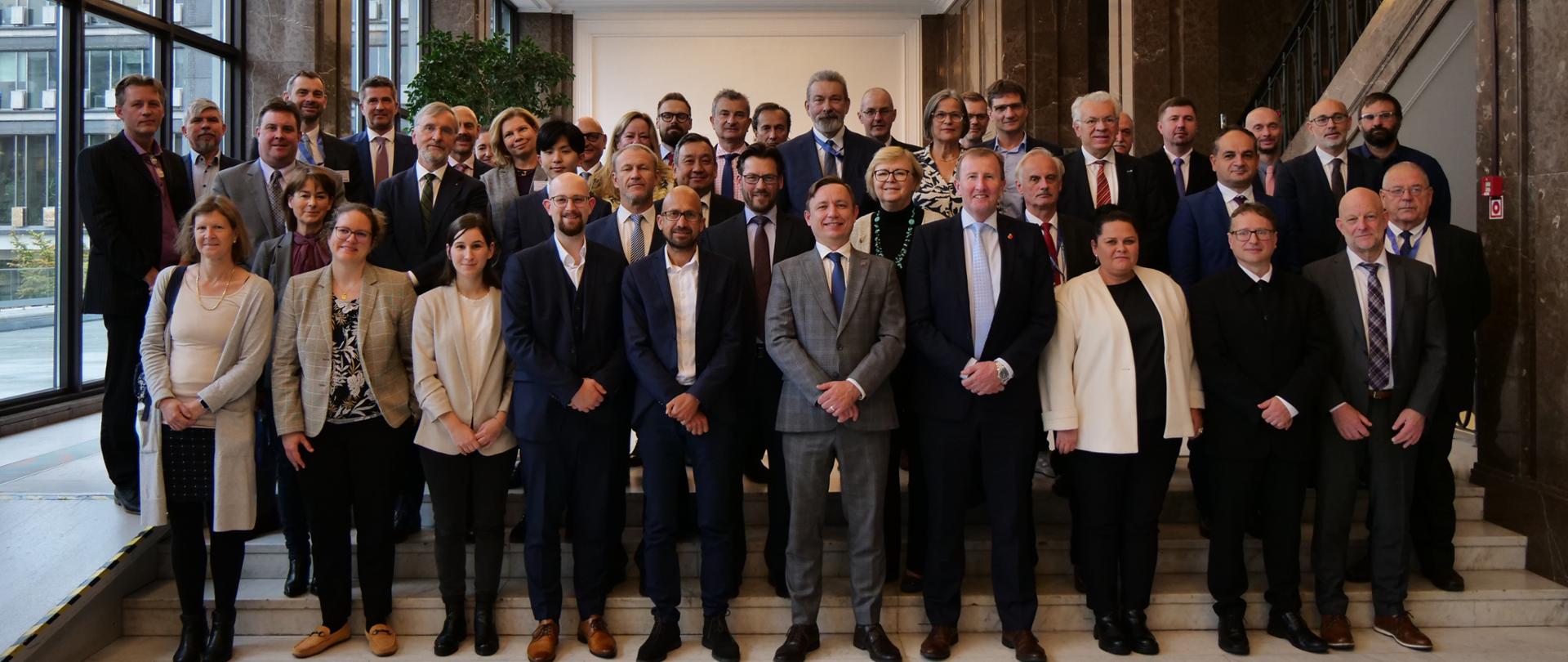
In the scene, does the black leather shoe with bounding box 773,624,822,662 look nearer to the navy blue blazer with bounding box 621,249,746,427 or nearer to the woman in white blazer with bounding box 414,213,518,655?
the navy blue blazer with bounding box 621,249,746,427

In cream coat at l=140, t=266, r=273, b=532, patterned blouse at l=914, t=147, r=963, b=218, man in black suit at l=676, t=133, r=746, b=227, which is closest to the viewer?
cream coat at l=140, t=266, r=273, b=532

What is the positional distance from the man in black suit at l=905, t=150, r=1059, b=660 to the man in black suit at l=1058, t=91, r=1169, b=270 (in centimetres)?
89

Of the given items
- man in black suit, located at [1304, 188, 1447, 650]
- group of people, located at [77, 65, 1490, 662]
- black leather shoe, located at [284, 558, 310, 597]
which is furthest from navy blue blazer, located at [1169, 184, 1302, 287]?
black leather shoe, located at [284, 558, 310, 597]

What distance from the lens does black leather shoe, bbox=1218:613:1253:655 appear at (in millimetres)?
3824

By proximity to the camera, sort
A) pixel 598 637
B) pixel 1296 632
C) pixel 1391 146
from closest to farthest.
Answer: pixel 598 637
pixel 1296 632
pixel 1391 146

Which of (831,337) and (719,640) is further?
(719,640)

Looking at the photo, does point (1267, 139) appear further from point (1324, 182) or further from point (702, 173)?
Answer: point (702, 173)

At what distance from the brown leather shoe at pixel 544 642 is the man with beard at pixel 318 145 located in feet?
7.22

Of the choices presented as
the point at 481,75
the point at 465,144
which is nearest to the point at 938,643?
the point at 465,144

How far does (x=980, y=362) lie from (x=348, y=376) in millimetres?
2169

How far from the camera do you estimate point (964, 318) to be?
3.67 metres

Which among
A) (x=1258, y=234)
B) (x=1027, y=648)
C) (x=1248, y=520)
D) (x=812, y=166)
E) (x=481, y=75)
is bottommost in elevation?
(x=1027, y=648)

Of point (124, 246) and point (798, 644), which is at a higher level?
point (124, 246)

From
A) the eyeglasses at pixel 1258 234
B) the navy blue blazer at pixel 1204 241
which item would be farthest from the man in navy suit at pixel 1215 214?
the eyeglasses at pixel 1258 234
